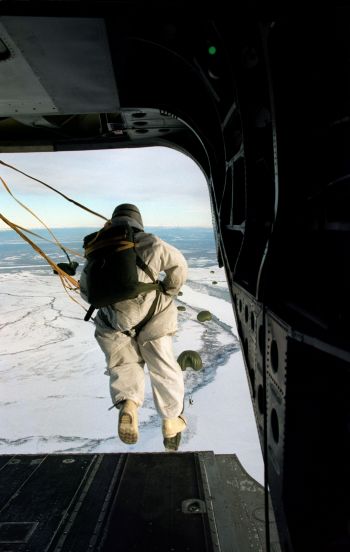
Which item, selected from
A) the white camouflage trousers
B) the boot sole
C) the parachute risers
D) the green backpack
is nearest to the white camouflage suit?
the white camouflage trousers

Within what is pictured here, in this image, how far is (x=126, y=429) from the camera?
3117 mm

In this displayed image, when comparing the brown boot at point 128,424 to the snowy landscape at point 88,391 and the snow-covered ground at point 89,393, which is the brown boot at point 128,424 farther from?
the snow-covered ground at point 89,393

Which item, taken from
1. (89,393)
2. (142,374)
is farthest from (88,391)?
(142,374)

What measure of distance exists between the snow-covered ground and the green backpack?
36.2ft

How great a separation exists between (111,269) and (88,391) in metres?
18.3

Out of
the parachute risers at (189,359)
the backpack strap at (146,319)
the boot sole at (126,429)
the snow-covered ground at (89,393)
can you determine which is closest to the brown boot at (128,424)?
the boot sole at (126,429)

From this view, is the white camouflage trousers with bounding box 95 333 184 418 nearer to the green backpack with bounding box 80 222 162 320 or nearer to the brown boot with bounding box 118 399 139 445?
the brown boot with bounding box 118 399 139 445

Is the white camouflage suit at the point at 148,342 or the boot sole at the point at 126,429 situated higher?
the white camouflage suit at the point at 148,342

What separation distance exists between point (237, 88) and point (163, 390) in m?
2.82

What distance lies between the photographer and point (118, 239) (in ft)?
8.77

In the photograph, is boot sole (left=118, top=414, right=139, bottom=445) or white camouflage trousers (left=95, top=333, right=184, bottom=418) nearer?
boot sole (left=118, top=414, right=139, bottom=445)

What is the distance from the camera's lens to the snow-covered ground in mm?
14352

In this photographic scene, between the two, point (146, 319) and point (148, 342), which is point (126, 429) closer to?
point (148, 342)

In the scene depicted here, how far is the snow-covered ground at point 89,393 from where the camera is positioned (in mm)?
14352
